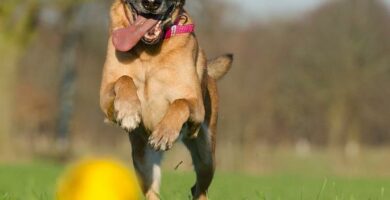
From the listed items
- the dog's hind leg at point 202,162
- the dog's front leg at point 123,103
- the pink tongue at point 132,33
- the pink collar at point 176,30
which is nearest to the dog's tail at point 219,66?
the dog's hind leg at point 202,162

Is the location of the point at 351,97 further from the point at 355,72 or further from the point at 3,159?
the point at 3,159

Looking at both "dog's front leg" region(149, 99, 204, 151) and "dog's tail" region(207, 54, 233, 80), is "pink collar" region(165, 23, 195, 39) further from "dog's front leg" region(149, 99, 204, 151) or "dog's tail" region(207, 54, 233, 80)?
"dog's tail" region(207, 54, 233, 80)

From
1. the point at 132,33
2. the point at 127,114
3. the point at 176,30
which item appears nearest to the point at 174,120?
the point at 127,114

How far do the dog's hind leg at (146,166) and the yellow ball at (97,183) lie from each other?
3.40 meters

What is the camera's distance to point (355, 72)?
41.3m

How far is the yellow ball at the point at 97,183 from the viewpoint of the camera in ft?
11.3

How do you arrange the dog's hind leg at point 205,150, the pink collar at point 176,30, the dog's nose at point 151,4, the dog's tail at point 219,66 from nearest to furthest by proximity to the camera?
the dog's nose at point 151,4
the pink collar at point 176,30
the dog's hind leg at point 205,150
the dog's tail at point 219,66

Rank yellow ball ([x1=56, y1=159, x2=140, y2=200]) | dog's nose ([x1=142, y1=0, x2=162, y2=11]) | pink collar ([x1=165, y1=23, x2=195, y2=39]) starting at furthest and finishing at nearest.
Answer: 1. pink collar ([x1=165, y1=23, x2=195, y2=39])
2. dog's nose ([x1=142, y1=0, x2=162, y2=11])
3. yellow ball ([x1=56, y1=159, x2=140, y2=200])

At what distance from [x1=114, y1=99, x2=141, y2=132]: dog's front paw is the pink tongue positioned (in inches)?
20.1

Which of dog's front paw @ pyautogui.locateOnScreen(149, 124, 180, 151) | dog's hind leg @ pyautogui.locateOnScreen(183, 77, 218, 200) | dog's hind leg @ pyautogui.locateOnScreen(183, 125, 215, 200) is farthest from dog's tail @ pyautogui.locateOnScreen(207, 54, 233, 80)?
dog's front paw @ pyautogui.locateOnScreen(149, 124, 180, 151)

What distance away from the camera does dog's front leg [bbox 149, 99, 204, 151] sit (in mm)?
5922

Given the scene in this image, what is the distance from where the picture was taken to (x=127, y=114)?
5.93 meters

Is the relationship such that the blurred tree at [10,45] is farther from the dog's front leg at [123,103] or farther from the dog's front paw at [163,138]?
the dog's front paw at [163,138]

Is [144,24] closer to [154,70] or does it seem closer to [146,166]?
[154,70]
